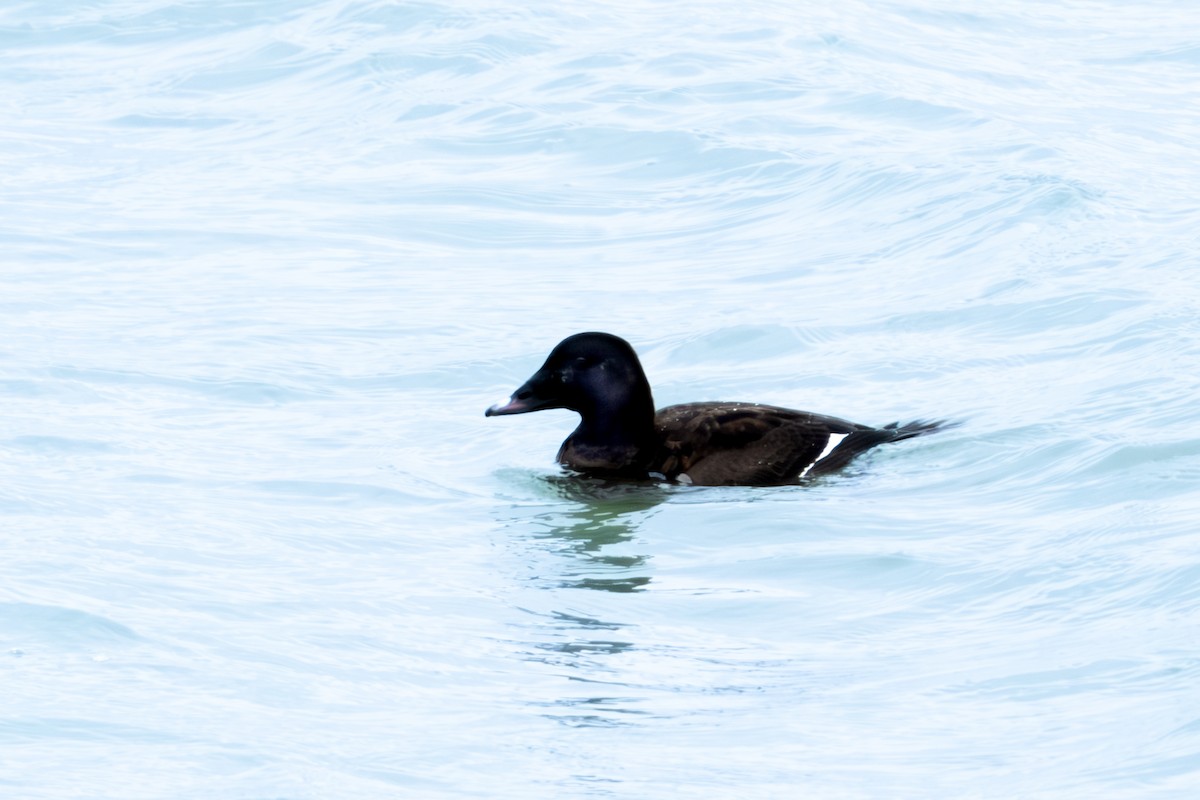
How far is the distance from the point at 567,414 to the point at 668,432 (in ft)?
5.52

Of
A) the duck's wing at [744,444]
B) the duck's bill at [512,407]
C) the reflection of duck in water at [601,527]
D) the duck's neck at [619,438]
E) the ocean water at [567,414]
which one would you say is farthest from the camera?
the duck's bill at [512,407]

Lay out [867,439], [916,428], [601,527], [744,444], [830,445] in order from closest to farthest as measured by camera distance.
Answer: [601,527], [744,444], [830,445], [867,439], [916,428]

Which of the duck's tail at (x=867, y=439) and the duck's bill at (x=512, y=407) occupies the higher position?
the duck's bill at (x=512, y=407)

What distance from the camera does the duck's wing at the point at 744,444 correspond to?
8.35 m

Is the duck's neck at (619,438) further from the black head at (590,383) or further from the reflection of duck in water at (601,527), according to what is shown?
the reflection of duck in water at (601,527)

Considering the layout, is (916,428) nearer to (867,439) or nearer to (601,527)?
(867,439)

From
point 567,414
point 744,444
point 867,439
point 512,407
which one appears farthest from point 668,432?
point 567,414

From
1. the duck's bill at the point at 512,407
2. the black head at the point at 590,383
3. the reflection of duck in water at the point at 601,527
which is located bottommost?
the reflection of duck in water at the point at 601,527

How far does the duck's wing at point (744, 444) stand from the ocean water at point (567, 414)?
17 centimetres

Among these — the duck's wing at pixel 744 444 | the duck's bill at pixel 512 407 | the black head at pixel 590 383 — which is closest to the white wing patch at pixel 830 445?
the duck's wing at pixel 744 444

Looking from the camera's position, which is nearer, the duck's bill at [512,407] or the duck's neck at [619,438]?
the duck's neck at [619,438]

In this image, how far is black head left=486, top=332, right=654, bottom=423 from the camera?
28.3 ft

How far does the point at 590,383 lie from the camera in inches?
342

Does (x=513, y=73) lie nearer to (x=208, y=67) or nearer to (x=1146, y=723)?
(x=208, y=67)
